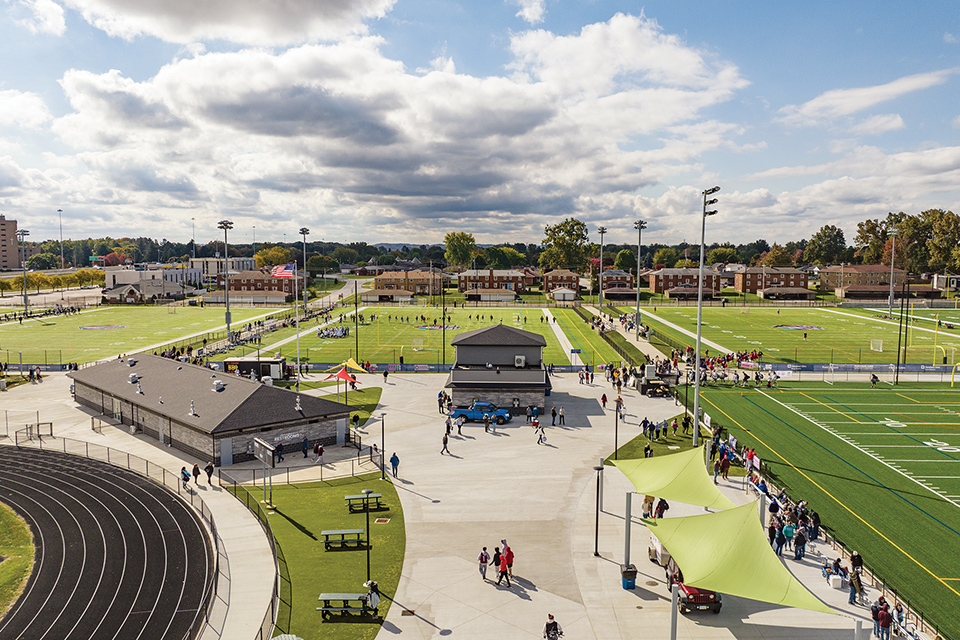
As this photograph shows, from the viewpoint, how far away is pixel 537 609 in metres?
16.1

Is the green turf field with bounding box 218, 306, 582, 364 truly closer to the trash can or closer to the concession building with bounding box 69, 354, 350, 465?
the concession building with bounding box 69, 354, 350, 465

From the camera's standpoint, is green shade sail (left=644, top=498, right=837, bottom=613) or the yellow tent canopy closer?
green shade sail (left=644, top=498, right=837, bottom=613)

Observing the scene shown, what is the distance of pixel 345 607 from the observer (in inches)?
627

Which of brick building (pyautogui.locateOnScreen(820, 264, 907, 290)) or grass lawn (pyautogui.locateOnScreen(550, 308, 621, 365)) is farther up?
brick building (pyautogui.locateOnScreen(820, 264, 907, 290))

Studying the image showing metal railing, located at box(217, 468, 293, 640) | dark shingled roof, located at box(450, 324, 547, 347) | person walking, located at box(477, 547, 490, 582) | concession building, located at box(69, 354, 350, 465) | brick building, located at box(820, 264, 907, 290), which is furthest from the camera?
brick building, located at box(820, 264, 907, 290)

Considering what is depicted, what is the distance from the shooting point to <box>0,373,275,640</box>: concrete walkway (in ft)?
51.9

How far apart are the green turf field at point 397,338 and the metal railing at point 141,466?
24.3 metres

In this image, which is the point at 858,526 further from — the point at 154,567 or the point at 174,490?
the point at 174,490

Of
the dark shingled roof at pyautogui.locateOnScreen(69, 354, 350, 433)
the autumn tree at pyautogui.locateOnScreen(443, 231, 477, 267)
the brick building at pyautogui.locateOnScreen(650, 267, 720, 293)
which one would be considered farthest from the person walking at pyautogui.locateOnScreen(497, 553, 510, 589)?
the autumn tree at pyautogui.locateOnScreen(443, 231, 477, 267)

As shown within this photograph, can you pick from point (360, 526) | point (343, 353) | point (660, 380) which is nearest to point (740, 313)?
point (660, 380)

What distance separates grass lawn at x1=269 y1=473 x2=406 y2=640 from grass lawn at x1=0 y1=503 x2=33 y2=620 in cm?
764

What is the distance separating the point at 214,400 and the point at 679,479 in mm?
24065

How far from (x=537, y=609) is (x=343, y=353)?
46248 millimetres

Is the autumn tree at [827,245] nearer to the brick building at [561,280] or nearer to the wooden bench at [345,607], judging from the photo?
the brick building at [561,280]
